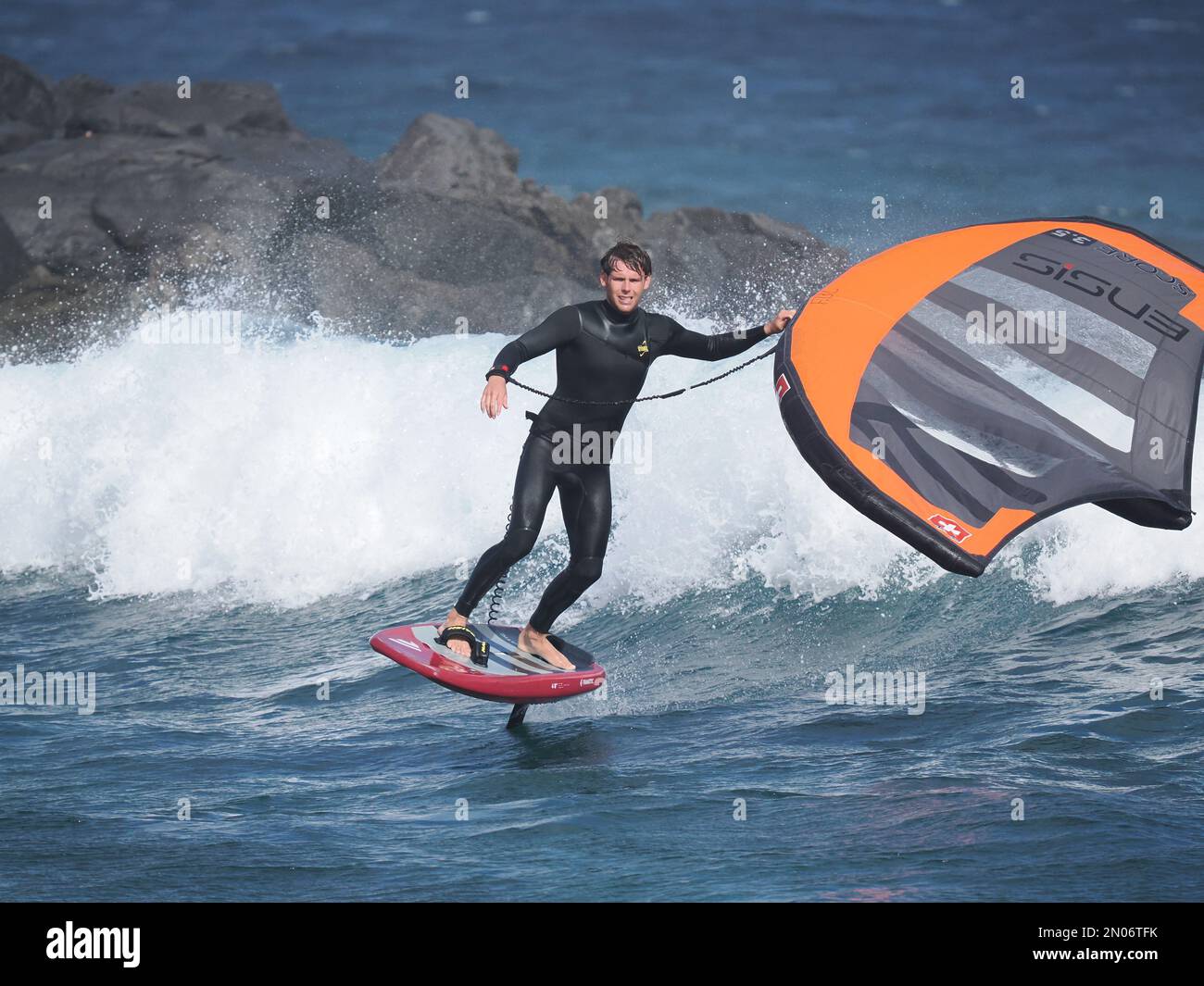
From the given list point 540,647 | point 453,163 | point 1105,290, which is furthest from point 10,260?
point 1105,290

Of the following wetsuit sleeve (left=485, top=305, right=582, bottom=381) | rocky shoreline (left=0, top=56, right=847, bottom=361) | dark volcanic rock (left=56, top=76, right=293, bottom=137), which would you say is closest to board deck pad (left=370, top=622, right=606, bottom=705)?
wetsuit sleeve (left=485, top=305, right=582, bottom=381)

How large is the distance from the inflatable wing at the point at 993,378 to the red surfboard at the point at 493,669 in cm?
159

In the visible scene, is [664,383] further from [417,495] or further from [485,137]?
[485,137]

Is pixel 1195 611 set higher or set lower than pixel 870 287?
lower

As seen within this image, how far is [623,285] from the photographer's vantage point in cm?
551

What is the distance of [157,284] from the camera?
34.5 metres

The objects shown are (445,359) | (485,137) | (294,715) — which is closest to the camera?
(294,715)

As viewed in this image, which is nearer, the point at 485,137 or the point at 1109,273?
the point at 1109,273

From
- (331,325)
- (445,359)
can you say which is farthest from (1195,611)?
(331,325)

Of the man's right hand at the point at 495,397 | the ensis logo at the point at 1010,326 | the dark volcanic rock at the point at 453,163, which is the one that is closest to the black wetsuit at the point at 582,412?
the man's right hand at the point at 495,397

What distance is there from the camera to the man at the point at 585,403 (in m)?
5.55

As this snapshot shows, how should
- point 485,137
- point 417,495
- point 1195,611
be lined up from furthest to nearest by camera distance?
point 485,137
point 417,495
point 1195,611

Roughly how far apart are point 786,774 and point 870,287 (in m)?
1.87

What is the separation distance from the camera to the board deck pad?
18.9 feet
